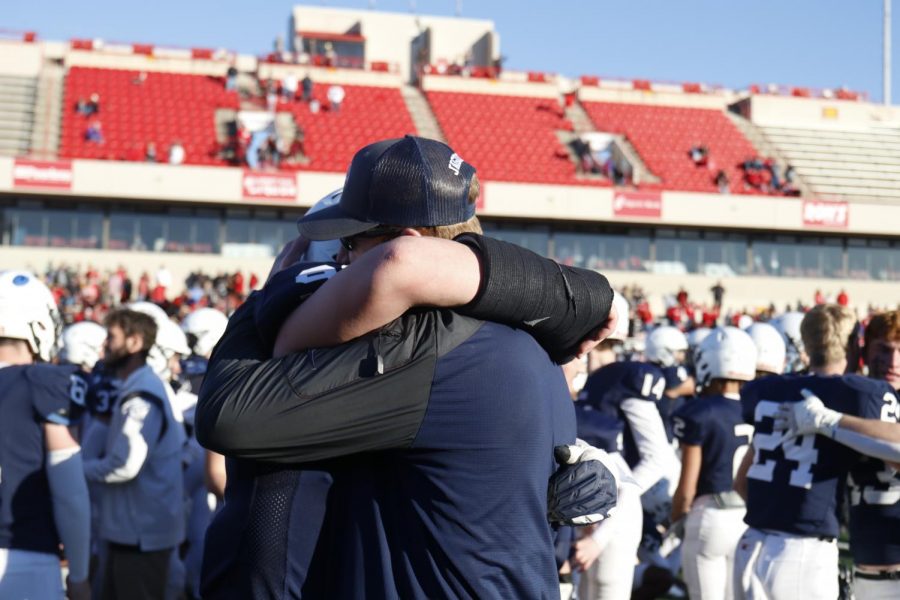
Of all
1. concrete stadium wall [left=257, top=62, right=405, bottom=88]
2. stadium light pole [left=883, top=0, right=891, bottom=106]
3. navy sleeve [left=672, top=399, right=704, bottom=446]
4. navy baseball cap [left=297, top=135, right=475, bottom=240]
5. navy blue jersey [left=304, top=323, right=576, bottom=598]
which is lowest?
navy sleeve [left=672, top=399, right=704, bottom=446]

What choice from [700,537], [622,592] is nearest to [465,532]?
[622,592]

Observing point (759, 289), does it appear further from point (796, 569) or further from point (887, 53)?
point (796, 569)

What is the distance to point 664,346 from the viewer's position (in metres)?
8.48

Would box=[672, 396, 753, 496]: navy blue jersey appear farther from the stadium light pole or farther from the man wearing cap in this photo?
the stadium light pole

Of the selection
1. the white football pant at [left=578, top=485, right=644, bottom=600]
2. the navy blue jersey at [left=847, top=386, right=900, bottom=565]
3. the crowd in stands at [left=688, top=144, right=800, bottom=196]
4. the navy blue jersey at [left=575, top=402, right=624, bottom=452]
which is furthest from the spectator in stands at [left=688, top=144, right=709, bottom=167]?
the navy blue jersey at [left=847, top=386, right=900, bottom=565]

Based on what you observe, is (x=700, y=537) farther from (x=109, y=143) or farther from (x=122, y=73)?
(x=122, y=73)

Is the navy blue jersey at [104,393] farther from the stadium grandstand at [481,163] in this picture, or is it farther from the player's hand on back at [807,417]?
the stadium grandstand at [481,163]

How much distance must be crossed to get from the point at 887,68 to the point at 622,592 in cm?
3909

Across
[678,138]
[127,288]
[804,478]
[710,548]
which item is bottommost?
[710,548]

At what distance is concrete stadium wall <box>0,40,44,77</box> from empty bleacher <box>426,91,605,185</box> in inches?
472

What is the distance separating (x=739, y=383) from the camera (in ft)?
18.6

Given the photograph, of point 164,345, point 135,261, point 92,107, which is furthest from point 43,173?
point 164,345

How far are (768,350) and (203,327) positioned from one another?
3871mm

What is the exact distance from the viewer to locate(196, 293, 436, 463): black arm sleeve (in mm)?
1692
